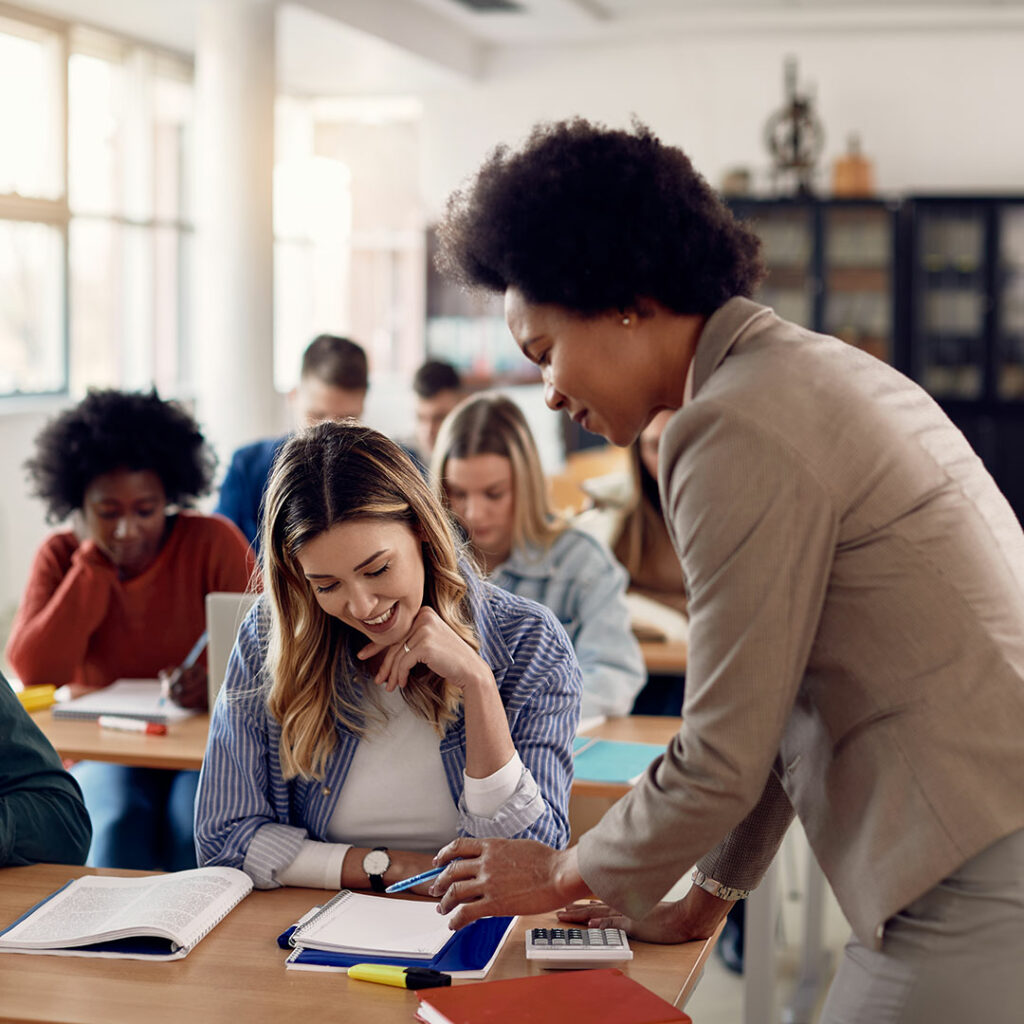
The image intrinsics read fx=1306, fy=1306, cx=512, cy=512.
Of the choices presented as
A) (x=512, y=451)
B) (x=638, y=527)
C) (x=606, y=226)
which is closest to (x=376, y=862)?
(x=606, y=226)

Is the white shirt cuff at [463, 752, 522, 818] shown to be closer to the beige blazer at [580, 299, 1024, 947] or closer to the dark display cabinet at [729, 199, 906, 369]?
the beige blazer at [580, 299, 1024, 947]

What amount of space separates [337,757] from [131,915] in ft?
1.26

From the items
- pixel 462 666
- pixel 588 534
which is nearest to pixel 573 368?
pixel 462 666

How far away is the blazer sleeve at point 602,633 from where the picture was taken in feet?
9.37

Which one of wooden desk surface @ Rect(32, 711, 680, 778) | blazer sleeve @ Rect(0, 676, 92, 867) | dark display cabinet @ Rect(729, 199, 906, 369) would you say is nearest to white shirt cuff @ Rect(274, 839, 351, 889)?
blazer sleeve @ Rect(0, 676, 92, 867)

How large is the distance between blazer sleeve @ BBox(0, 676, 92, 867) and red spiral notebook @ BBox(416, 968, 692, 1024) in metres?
0.74

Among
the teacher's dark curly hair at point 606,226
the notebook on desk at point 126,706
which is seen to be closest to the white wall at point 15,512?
the notebook on desk at point 126,706

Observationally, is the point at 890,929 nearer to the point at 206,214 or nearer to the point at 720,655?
the point at 720,655

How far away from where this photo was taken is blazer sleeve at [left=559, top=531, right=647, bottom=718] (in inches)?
112

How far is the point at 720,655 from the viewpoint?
117cm

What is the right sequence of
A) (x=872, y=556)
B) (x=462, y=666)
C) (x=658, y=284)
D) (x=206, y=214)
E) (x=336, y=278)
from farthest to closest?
1. (x=336, y=278)
2. (x=206, y=214)
3. (x=462, y=666)
4. (x=658, y=284)
5. (x=872, y=556)

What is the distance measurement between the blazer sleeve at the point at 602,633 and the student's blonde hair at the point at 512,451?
101 millimetres

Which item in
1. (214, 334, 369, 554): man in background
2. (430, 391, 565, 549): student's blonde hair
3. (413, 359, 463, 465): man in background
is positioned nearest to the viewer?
(430, 391, 565, 549): student's blonde hair

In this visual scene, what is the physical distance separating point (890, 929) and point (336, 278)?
971 cm
